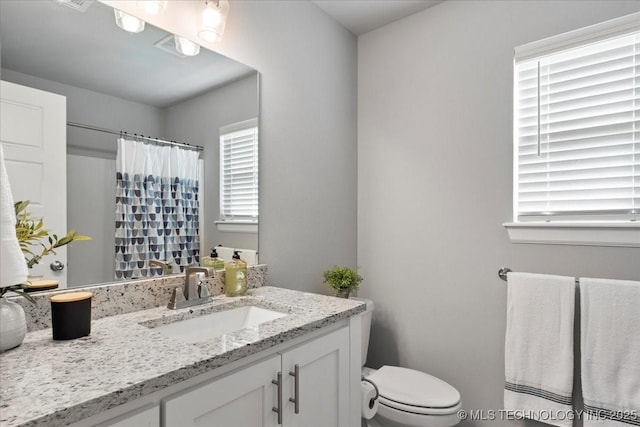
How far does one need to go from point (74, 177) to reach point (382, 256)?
1641 mm

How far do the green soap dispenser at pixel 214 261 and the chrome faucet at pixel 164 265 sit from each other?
149 mm

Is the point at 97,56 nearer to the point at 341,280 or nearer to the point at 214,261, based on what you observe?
the point at 214,261

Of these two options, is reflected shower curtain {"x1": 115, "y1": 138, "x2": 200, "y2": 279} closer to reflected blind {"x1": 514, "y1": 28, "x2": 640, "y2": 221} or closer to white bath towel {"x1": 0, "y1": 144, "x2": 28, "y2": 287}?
white bath towel {"x1": 0, "y1": 144, "x2": 28, "y2": 287}

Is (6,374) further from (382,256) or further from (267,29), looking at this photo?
(382,256)

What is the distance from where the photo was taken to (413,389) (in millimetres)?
1658

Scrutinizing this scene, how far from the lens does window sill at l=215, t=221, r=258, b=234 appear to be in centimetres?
151

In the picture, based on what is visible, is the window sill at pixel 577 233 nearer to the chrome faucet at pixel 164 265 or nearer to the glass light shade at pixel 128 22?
the chrome faucet at pixel 164 265

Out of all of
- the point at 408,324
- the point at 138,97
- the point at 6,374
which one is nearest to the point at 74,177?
the point at 138,97

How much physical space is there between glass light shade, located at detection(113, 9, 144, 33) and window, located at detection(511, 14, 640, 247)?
1.69 m

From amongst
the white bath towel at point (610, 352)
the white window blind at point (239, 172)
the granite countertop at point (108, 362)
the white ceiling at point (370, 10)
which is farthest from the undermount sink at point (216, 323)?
the white ceiling at point (370, 10)

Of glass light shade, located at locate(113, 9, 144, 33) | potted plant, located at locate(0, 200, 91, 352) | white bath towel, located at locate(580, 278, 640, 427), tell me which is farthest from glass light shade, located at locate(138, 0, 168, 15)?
white bath towel, located at locate(580, 278, 640, 427)

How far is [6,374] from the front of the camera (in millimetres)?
696

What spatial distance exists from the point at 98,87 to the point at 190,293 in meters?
0.77

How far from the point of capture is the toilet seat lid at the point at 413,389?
154cm
